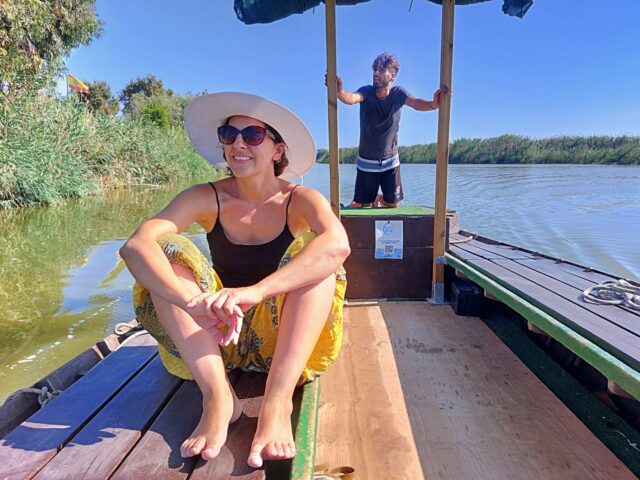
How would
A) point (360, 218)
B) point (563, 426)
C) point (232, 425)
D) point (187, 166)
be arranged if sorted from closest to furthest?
1. point (232, 425)
2. point (563, 426)
3. point (360, 218)
4. point (187, 166)

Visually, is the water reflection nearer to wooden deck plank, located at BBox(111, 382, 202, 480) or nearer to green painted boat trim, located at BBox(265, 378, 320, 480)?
wooden deck plank, located at BBox(111, 382, 202, 480)

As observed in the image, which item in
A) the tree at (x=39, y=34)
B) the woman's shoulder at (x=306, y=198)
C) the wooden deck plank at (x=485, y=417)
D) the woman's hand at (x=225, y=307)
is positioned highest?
the tree at (x=39, y=34)

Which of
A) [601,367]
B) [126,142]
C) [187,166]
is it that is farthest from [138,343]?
[187,166]

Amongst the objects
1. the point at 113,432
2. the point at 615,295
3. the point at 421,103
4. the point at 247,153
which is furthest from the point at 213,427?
the point at 421,103

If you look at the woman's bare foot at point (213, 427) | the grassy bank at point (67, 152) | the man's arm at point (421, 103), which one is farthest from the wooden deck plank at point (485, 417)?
the grassy bank at point (67, 152)

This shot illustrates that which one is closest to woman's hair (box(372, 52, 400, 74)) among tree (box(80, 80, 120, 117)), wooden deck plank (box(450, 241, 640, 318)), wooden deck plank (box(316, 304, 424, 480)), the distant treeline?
wooden deck plank (box(450, 241, 640, 318))

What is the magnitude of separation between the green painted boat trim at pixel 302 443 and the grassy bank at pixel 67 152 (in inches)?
367

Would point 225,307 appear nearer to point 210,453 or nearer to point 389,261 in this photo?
point 210,453

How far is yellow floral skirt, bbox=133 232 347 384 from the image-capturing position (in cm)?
143

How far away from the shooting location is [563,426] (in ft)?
5.36

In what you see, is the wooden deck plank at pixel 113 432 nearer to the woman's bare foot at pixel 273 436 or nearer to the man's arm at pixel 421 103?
the woman's bare foot at pixel 273 436

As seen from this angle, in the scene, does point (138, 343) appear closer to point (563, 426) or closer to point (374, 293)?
point (374, 293)

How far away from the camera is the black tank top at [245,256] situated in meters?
1.71

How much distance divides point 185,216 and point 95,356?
3.35ft
